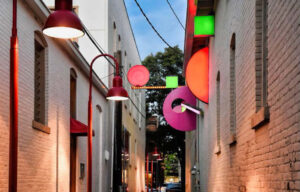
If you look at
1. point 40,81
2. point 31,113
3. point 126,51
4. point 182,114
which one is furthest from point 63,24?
point 126,51

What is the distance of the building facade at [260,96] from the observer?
5418 millimetres

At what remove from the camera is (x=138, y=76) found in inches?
988

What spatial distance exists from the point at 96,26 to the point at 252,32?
15064mm

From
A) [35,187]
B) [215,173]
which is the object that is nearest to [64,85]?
[35,187]

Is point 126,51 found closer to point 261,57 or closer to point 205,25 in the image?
→ point 205,25

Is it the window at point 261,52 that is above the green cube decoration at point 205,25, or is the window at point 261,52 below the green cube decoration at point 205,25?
below

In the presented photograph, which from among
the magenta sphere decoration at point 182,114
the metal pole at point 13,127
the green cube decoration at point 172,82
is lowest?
the metal pole at point 13,127

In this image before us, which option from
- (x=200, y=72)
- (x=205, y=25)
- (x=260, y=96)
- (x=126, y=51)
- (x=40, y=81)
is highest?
(x=126, y=51)

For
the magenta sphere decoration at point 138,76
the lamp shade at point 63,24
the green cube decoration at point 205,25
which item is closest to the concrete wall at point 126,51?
the magenta sphere decoration at point 138,76

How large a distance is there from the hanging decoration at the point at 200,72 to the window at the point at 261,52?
30.8 feet

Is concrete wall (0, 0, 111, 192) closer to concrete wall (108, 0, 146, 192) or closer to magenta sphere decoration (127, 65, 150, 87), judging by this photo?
concrete wall (108, 0, 146, 192)

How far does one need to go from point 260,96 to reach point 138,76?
1769cm

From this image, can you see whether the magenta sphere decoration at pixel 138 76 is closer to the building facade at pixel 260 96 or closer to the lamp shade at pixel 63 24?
the building facade at pixel 260 96

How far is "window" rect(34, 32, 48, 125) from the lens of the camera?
12789 millimetres
